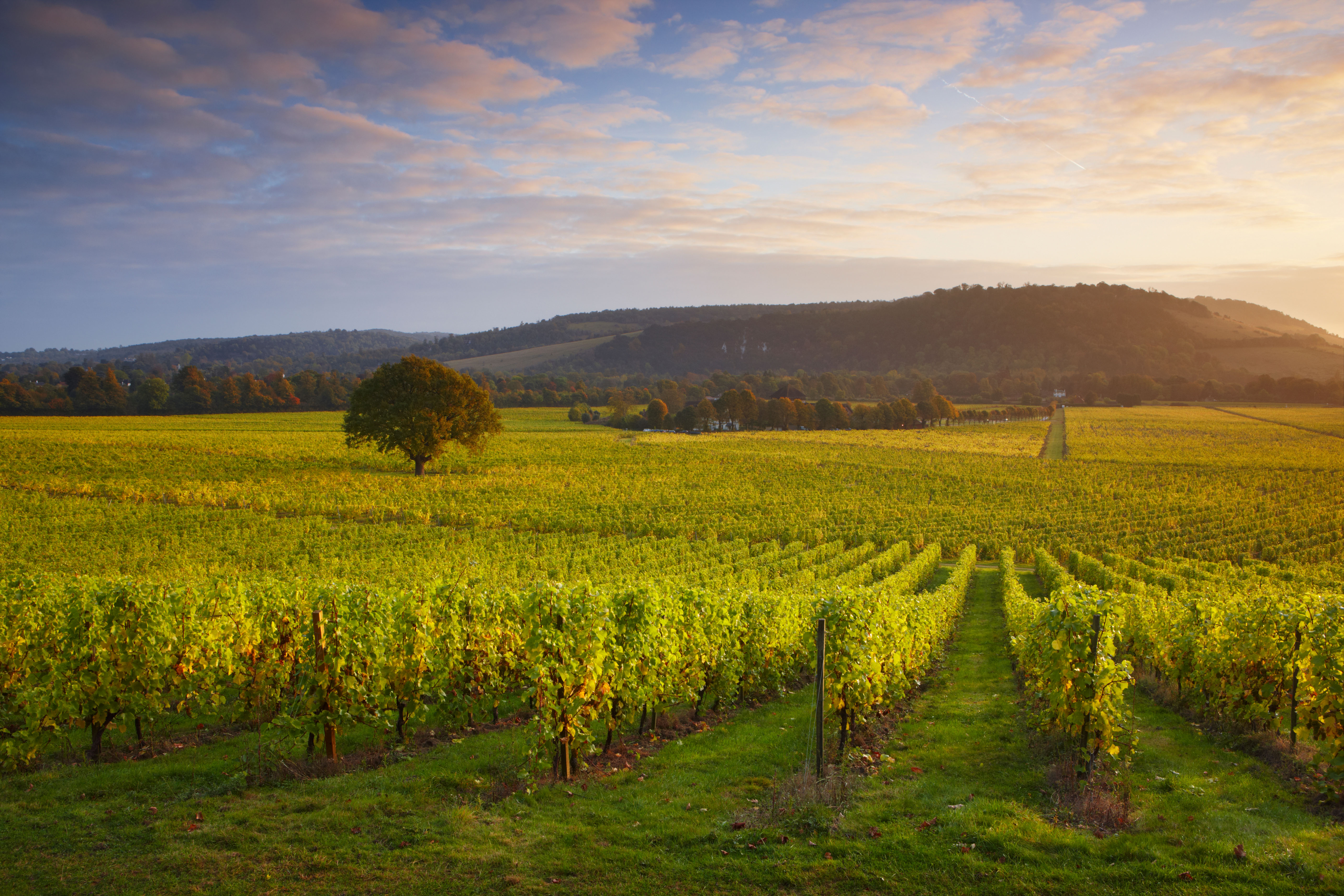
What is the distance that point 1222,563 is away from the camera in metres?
30.1

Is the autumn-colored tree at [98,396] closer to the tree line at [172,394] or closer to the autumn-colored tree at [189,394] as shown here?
the tree line at [172,394]

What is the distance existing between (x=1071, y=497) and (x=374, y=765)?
53.7 m

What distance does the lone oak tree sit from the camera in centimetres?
4916

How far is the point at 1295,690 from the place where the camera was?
8984 millimetres

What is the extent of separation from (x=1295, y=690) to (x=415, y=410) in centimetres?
4841

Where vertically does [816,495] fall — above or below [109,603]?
below

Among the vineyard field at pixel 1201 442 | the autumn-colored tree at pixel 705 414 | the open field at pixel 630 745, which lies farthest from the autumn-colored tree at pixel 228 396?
the vineyard field at pixel 1201 442

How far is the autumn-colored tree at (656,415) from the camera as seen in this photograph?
361ft

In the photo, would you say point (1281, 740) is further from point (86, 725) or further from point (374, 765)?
point (86, 725)

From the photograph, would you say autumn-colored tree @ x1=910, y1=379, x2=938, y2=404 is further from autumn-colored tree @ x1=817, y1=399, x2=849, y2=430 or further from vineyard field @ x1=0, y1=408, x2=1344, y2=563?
vineyard field @ x1=0, y1=408, x2=1344, y2=563

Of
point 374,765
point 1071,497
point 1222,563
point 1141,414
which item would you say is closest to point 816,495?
point 1071,497

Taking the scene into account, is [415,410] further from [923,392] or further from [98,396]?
[923,392]

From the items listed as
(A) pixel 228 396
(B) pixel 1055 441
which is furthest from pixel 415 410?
(B) pixel 1055 441

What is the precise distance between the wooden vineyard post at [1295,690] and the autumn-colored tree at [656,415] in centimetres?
10129
